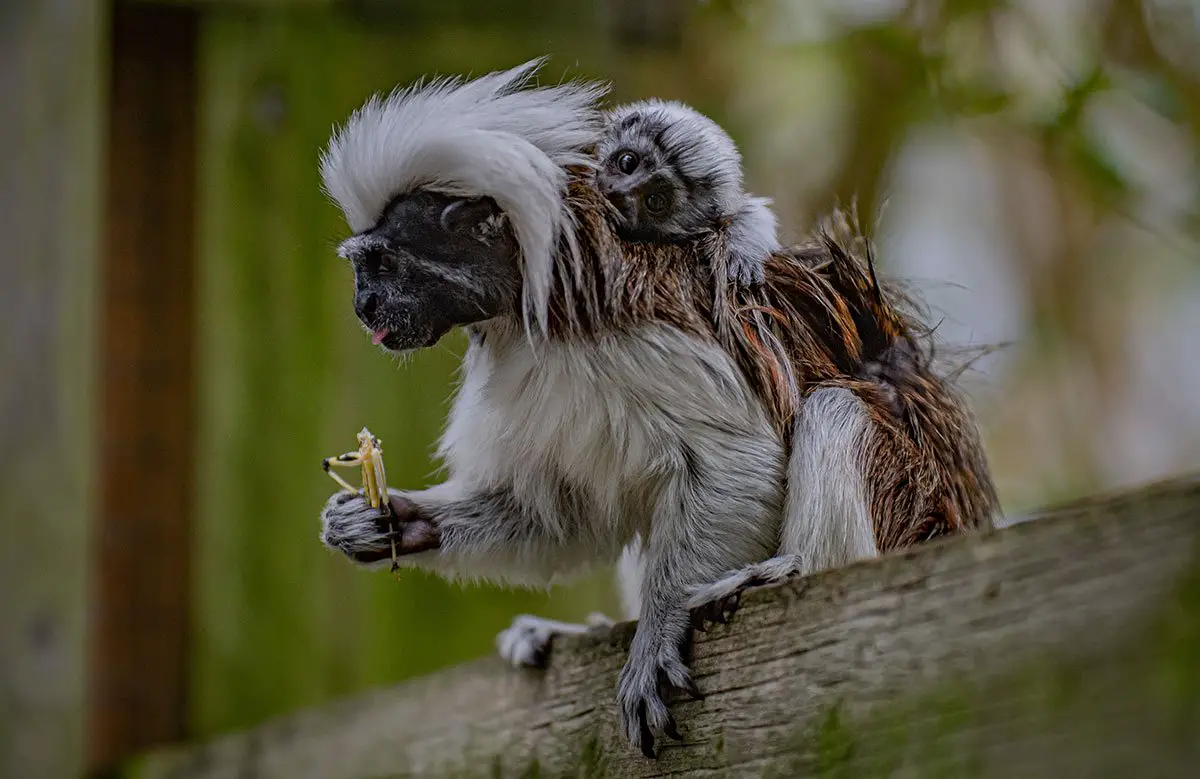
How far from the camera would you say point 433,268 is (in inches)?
99.9

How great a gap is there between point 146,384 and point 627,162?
1.82 m

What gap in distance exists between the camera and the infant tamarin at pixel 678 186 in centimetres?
252

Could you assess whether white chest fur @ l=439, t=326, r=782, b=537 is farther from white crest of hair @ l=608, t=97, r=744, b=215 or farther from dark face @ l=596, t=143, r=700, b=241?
white crest of hair @ l=608, t=97, r=744, b=215

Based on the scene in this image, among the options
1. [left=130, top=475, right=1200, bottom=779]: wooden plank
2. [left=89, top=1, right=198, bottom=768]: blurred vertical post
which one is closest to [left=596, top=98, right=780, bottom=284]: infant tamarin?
[left=130, top=475, right=1200, bottom=779]: wooden plank

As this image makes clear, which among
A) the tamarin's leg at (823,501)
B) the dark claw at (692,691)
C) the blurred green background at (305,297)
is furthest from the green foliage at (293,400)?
the dark claw at (692,691)

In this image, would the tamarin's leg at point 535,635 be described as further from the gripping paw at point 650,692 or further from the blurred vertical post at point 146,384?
the blurred vertical post at point 146,384

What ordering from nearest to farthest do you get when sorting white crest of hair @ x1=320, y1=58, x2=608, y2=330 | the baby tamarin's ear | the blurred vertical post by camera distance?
white crest of hair @ x1=320, y1=58, x2=608, y2=330 < the baby tamarin's ear < the blurred vertical post

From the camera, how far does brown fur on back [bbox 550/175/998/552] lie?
7.99ft

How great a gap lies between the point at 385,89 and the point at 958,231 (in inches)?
122

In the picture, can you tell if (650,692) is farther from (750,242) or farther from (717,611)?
(750,242)

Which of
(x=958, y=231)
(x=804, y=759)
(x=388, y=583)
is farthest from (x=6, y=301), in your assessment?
(x=958, y=231)

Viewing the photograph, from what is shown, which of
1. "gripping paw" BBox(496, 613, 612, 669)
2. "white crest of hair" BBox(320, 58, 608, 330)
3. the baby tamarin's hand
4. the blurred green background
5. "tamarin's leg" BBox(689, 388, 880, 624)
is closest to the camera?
"tamarin's leg" BBox(689, 388, 880, 624)

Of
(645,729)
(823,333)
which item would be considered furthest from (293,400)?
(645,729)

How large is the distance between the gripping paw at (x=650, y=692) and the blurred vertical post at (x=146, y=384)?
183cm
